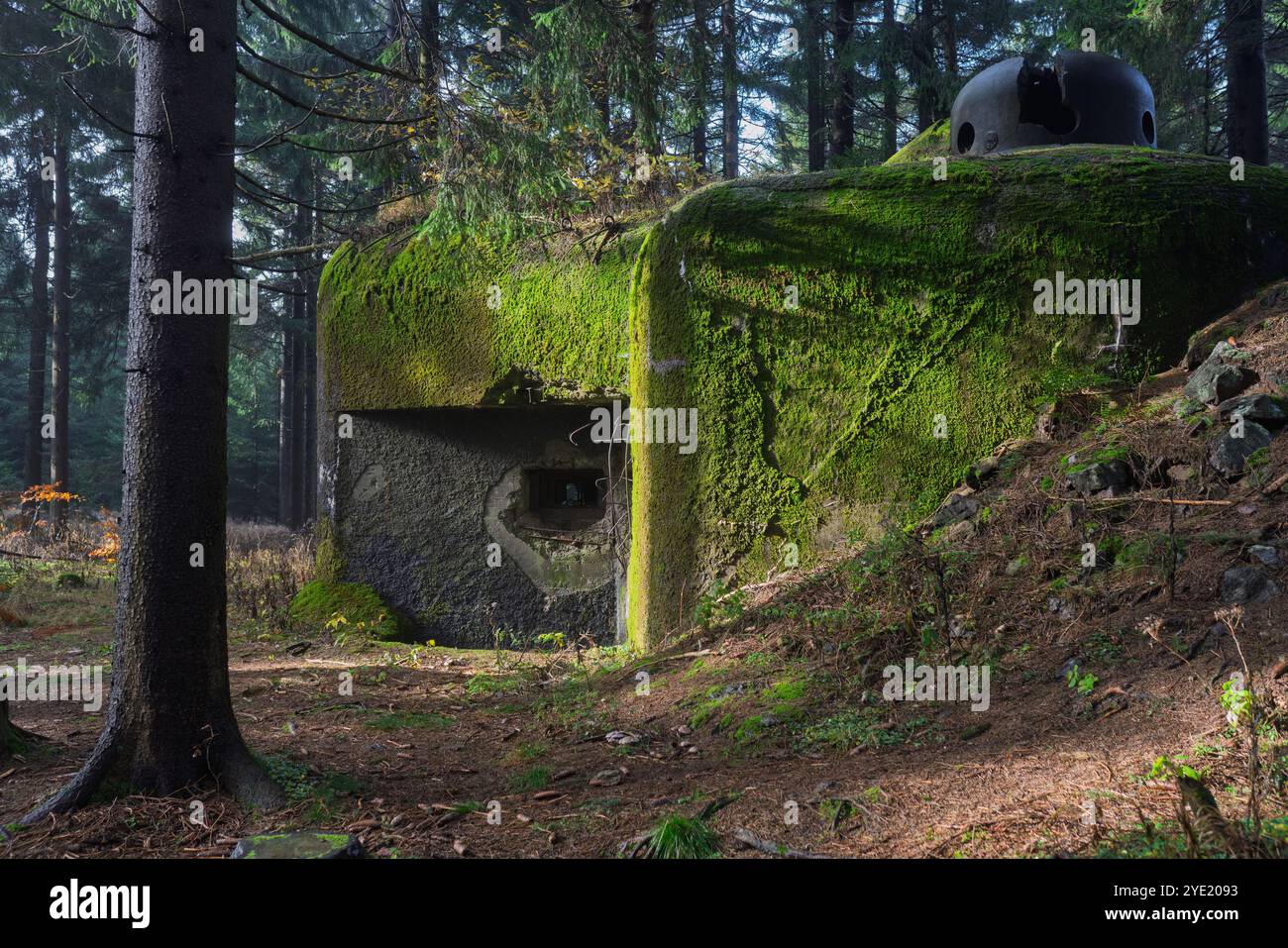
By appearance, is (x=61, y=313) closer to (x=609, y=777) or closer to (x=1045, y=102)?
(x=1045, y=102)

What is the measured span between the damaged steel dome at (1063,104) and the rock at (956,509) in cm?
339

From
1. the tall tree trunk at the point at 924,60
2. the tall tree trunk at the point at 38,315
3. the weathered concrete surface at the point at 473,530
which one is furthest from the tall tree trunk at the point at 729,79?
the tall tree trunk at the point at 38,315

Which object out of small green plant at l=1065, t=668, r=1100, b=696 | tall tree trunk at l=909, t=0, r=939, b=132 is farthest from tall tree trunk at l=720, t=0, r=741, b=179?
small green plant at l=1065, t=668, r=1100, b=696

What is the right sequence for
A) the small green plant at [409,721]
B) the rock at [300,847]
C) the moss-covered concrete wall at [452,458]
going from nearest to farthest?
the rock at [300,847] < the small green plant at [409,721] < the moss-covered concrete wall at [452,458]

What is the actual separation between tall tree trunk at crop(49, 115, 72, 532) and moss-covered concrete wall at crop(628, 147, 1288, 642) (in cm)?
1455

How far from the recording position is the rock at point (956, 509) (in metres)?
5.69

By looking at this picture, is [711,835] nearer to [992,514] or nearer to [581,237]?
[992,514]

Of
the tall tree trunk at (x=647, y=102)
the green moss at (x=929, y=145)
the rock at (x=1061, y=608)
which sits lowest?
the rock at (x=1061, y=608)

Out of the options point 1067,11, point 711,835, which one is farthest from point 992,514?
point 1067,11

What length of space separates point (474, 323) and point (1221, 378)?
21.0ft

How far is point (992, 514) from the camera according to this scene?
17.8 feet

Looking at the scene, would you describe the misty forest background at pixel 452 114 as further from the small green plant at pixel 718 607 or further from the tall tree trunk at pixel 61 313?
the small green plant at pixel 718 607

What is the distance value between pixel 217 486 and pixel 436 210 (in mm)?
2246

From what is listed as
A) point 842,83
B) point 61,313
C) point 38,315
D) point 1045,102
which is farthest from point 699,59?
point 38,315
